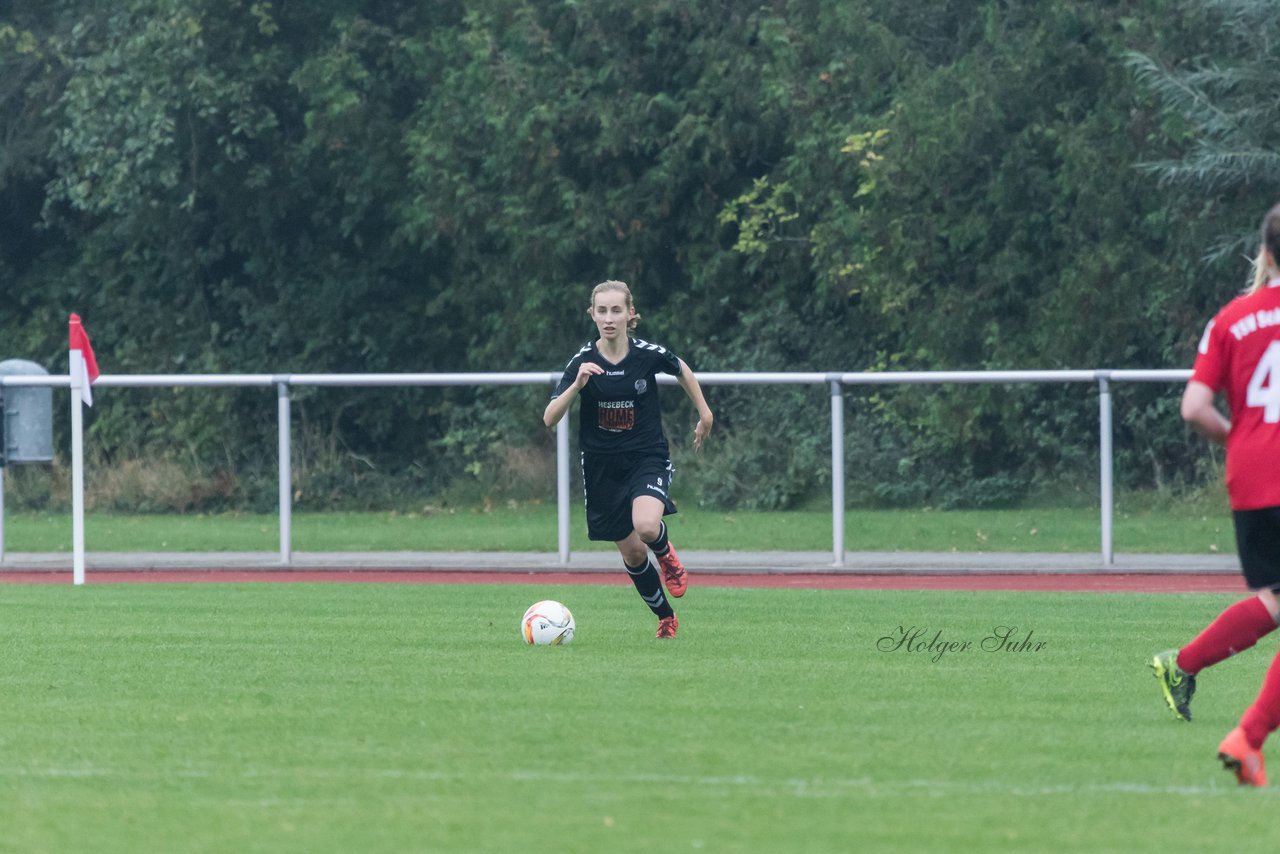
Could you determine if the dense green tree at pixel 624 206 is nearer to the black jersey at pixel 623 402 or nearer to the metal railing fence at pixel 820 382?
the metal railing fence at pixel 820 382

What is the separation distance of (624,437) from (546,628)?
1144 mm

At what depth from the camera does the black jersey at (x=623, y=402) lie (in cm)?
1052

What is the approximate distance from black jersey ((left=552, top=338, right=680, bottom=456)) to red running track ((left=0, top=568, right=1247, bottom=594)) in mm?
4418

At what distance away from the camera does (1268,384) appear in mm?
Answer: 6309

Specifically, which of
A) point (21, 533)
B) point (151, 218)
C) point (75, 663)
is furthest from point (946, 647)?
point (151, 218)

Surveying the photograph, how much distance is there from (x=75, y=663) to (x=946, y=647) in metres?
4.57

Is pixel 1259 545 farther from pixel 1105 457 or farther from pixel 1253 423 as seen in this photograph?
pixel 1105 457

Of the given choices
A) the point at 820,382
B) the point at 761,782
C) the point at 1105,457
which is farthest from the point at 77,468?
the point at 761,782

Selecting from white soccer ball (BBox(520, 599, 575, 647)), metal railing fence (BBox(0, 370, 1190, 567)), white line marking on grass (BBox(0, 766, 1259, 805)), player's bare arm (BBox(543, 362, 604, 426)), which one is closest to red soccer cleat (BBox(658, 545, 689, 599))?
white soccer ball (BBox(520, 599, 575, 647))

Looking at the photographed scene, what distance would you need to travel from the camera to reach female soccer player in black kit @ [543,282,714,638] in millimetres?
10461

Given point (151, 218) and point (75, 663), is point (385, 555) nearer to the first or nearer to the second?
point (75, 663)

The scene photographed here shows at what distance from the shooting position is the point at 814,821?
5660 millimetres

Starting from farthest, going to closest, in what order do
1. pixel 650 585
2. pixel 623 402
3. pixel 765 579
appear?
pixel 765 579 < pixel 650 585 < pixel 623 402

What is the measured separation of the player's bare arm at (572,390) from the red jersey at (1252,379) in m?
4.29
